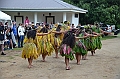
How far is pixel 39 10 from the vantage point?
27.6 m

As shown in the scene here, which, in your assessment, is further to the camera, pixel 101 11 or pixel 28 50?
pixel 101 11

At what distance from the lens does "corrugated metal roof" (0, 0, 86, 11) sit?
27795 mm

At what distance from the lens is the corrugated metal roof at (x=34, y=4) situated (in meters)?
27.8

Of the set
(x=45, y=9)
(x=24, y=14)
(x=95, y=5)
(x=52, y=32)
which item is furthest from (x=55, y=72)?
(x=95, y=5)

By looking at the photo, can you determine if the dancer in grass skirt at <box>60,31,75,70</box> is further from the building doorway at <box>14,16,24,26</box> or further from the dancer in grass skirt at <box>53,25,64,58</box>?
the building doorway at <box>14,16,24,26</box>

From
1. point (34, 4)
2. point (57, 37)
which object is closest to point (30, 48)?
point (57, 37)

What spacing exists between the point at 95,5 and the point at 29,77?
26.4m

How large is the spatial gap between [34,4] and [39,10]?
6.10 ft

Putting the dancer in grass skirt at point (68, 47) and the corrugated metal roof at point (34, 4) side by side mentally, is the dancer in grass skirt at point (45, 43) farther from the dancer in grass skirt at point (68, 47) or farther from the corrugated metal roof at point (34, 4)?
the corrugated metal roof at point (34, 4)

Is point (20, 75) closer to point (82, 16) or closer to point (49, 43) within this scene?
point (49, 43)

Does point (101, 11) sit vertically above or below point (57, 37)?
above

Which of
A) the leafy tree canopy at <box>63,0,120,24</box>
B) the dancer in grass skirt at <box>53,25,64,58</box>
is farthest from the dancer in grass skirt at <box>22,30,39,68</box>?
the leafy tree canopy at <box>63,0,120,24</box>

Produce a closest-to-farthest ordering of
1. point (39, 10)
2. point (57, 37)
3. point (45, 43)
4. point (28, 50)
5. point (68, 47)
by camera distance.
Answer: point (68, 47) < point (28, 50) < point (45, 43) < point (57, 37) < point (39, 10)

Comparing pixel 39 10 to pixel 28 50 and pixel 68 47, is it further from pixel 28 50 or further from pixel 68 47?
pixel 68 47
